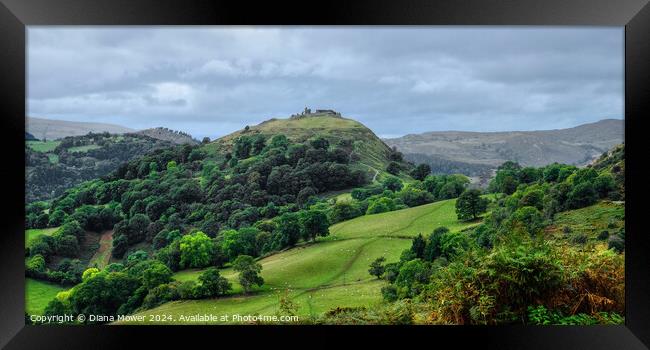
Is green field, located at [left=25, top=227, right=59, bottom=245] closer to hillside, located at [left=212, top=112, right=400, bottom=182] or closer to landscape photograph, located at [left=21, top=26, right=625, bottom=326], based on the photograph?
landscape photograph, located at [left=21, top=26, right=625, bottom=326]

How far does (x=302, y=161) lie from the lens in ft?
29.9

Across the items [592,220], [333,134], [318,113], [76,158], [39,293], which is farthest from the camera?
[76,158]

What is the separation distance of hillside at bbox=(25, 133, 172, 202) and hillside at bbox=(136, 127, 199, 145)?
10 cm

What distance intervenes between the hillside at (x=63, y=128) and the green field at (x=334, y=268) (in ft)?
7.70

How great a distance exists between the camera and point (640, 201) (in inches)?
206

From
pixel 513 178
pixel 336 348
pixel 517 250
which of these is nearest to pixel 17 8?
pixel 336 348

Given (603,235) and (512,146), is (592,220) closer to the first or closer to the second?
(603,235)

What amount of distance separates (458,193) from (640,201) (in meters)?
3.35

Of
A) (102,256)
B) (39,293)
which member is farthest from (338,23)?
(102,256)

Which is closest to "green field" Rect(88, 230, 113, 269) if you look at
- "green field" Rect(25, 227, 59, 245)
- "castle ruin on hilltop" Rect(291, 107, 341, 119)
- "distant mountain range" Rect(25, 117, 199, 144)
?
"green field" Rect(25, 227, 59, 245)

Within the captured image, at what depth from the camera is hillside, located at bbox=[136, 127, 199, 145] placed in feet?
27.7

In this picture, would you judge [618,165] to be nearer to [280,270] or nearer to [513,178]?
[513,178]

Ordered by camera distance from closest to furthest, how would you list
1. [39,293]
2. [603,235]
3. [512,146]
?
1. [603,235]
2. [39,293]
3. [512,146]

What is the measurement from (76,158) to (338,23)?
5674 millimetres
